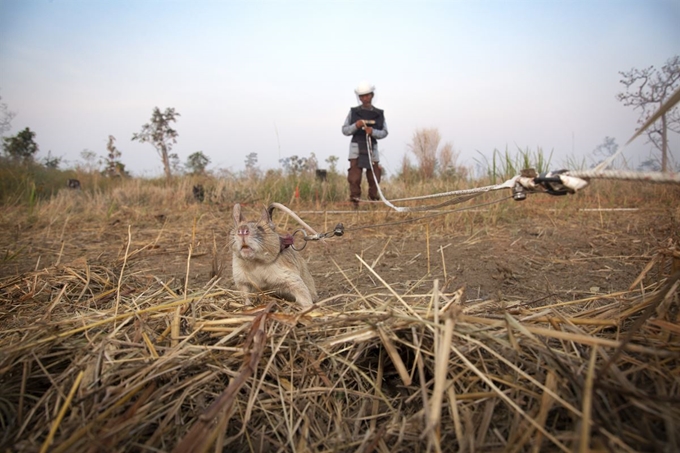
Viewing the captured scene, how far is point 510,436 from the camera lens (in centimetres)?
109

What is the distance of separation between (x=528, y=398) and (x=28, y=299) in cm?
281

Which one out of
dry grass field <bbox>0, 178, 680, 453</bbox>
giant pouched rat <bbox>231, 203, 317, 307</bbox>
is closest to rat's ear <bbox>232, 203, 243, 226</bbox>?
giant pouched rat <bbox>231, 203, 317, 307</bbox>

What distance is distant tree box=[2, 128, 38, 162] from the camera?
13.4m

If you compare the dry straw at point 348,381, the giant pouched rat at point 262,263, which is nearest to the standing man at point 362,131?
the giant pouched rat at point 262,263

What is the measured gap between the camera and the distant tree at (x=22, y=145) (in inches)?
527

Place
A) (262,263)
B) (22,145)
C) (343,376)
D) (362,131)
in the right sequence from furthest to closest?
(22,145) < (362,131) < (262,263) < (343,376)

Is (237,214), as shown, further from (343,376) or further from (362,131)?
(362,131)

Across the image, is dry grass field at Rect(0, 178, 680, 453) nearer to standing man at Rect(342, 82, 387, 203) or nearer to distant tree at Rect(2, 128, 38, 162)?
standing man at Rect(342, 82, 387, 203)

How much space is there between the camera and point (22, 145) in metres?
14.1

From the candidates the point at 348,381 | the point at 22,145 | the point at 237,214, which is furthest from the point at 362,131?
the point at 22,145

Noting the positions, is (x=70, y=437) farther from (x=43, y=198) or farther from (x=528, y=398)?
(x=43, y=198)

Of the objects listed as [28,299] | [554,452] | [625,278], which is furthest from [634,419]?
[625,278]

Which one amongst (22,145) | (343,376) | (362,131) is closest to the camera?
(343,376)

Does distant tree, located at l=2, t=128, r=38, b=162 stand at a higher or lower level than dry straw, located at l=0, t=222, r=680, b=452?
higher
